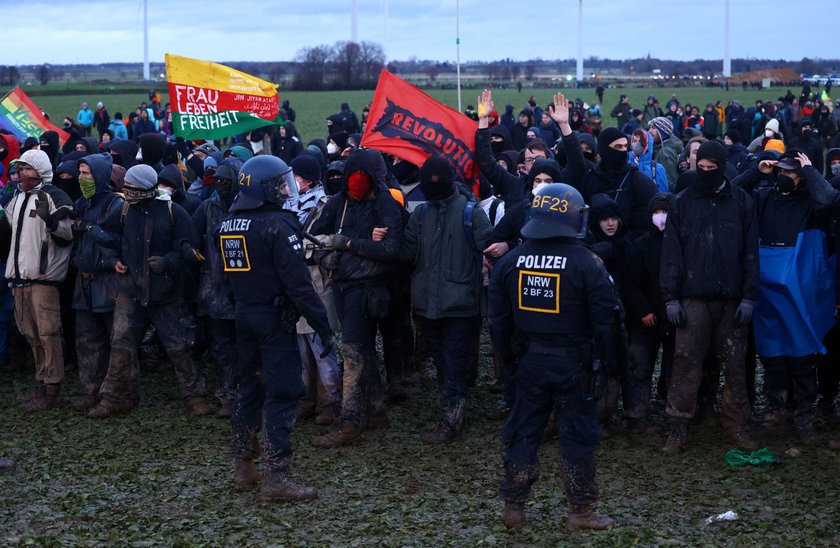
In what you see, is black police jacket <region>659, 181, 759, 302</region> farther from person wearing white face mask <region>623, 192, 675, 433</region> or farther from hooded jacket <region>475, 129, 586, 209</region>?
hooded jacket <region>475, 129, 586, 209</region>

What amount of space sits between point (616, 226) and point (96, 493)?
13.9 ft

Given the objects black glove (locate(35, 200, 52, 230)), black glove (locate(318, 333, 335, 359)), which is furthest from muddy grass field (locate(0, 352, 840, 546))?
black glove (locate(35, 200, 52, 230))

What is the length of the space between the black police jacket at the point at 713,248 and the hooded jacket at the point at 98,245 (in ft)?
15.3

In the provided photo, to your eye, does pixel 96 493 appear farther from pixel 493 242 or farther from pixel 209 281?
pixel 493 242

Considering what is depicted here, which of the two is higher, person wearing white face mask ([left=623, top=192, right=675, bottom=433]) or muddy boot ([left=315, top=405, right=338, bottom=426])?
person wearing white face mask ([left=623, top=192, right=675, bottom=433])

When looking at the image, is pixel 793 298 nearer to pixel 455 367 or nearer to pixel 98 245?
pixel 455 367

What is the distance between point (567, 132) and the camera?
26.9 ft

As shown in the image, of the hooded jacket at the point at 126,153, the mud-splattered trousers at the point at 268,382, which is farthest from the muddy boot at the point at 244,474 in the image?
the hooded jacket at the point at 126,153

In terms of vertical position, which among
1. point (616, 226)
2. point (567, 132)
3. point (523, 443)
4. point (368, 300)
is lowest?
point (523, 443)

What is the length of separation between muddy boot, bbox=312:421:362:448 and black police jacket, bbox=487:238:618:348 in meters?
2.24

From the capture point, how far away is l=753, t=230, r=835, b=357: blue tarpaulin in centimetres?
769

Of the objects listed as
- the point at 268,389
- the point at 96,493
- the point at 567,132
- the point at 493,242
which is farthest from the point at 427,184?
the point at 96,493

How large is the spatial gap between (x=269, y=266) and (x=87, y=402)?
128 inches

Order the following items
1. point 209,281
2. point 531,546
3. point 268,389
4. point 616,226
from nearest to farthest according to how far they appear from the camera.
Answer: point 531,546 < point 268,389 < point 616,226 < point 209,281
